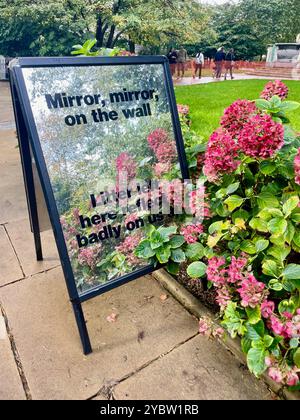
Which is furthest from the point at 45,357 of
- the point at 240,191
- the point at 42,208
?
the point at 240,191

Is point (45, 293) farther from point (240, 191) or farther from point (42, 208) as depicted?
point (240, 191)

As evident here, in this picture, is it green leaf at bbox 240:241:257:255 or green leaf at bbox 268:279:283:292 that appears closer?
green leaf at bbox 268:279:283:292

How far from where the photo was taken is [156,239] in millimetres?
1760

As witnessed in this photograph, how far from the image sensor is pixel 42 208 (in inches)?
85.0

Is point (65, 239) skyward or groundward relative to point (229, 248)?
skyward

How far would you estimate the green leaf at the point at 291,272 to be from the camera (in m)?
1.33

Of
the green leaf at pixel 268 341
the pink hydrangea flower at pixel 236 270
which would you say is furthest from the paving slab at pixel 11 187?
the green leaf at pixel 268 341

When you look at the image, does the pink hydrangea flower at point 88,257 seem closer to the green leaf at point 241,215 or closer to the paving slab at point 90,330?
the paving slab at point 90,330

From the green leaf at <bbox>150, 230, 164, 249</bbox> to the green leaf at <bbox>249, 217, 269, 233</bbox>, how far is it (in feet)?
1.65

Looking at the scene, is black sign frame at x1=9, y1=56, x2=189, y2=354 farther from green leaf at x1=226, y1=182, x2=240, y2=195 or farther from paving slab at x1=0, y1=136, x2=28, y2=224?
paving slab at x1=0, y1=136, x2=28, y2=224

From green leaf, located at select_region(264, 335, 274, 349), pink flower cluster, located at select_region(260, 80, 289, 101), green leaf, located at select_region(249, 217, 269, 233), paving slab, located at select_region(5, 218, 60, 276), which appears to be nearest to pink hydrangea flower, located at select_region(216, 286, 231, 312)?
green leaf, located at select_region(264, 335, 274, 349)

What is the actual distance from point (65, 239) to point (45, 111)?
599 mm

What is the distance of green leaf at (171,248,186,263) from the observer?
1746 mm

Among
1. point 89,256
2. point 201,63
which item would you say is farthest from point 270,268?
point 201,63
